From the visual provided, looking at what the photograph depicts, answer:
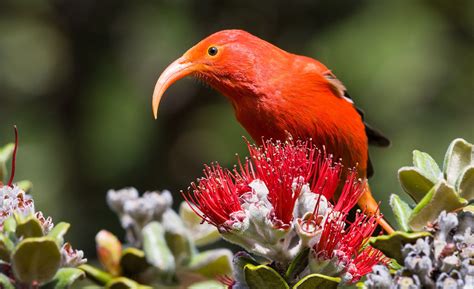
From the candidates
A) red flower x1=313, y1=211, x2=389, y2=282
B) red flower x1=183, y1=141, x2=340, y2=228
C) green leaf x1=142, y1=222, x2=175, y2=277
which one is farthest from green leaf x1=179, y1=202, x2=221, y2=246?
red flower x1=313, y1=211, x2=389, y2=282

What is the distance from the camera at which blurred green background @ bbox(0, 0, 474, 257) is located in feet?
18.0

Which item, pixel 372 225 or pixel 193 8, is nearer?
pixel 372 225

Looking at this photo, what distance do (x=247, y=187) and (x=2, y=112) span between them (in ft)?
18.5

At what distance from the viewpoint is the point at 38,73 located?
7.22 m

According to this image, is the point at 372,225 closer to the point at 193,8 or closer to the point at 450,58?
the point at 450,58

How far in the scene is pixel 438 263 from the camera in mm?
1267

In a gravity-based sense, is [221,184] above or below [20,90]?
above

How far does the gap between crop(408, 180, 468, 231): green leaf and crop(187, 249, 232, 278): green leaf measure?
0.73 m

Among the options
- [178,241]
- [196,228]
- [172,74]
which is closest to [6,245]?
[178,241]

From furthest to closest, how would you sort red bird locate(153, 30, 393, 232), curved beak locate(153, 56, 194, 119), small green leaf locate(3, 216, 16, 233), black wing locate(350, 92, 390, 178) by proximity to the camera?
black wing locate(350, 92, 390, 178), red bird locate(153, 30, 393, 232), curved beak locate(153, 56, 194, 119), small green leaf locate(3, 216, 16, 233)

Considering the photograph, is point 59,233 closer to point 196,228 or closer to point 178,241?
point 178,241

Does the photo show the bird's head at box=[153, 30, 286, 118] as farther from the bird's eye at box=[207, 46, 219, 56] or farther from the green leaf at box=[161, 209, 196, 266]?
the green leaf at box=[161, 209, 196, 266]

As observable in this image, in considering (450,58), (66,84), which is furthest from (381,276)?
(66,84)

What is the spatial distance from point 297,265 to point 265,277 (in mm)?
73
